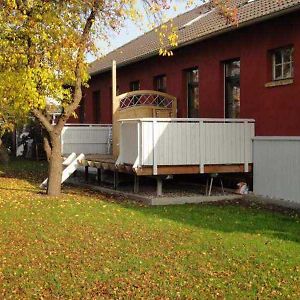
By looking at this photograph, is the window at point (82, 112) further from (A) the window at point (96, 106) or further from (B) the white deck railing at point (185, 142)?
(B) the white deck railing at point (185, 142)

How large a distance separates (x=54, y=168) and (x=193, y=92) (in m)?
5.99

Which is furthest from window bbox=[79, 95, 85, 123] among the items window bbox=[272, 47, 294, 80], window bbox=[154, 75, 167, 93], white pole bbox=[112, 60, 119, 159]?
window bbox=[272, 47, 294, 80]

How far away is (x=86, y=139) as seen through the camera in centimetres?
2067

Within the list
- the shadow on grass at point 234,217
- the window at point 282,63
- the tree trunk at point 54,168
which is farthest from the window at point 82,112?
the window at point 282,63

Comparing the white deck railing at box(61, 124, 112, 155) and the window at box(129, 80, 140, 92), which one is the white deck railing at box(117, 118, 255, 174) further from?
the window at box(129, 80, 140, 92)

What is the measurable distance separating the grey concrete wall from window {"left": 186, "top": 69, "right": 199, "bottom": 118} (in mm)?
4140

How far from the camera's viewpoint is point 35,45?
1275 centimetres

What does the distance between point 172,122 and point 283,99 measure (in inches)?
107

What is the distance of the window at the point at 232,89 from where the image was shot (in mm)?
15203

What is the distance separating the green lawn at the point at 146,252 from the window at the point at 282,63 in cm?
350

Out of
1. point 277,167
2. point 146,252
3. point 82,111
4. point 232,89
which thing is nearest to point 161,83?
point 232,89

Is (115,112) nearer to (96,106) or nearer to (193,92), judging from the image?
(193,92)

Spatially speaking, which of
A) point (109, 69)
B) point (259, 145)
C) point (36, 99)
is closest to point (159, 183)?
point (259, 145)

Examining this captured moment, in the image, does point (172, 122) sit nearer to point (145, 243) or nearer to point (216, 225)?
point (216, 225)
